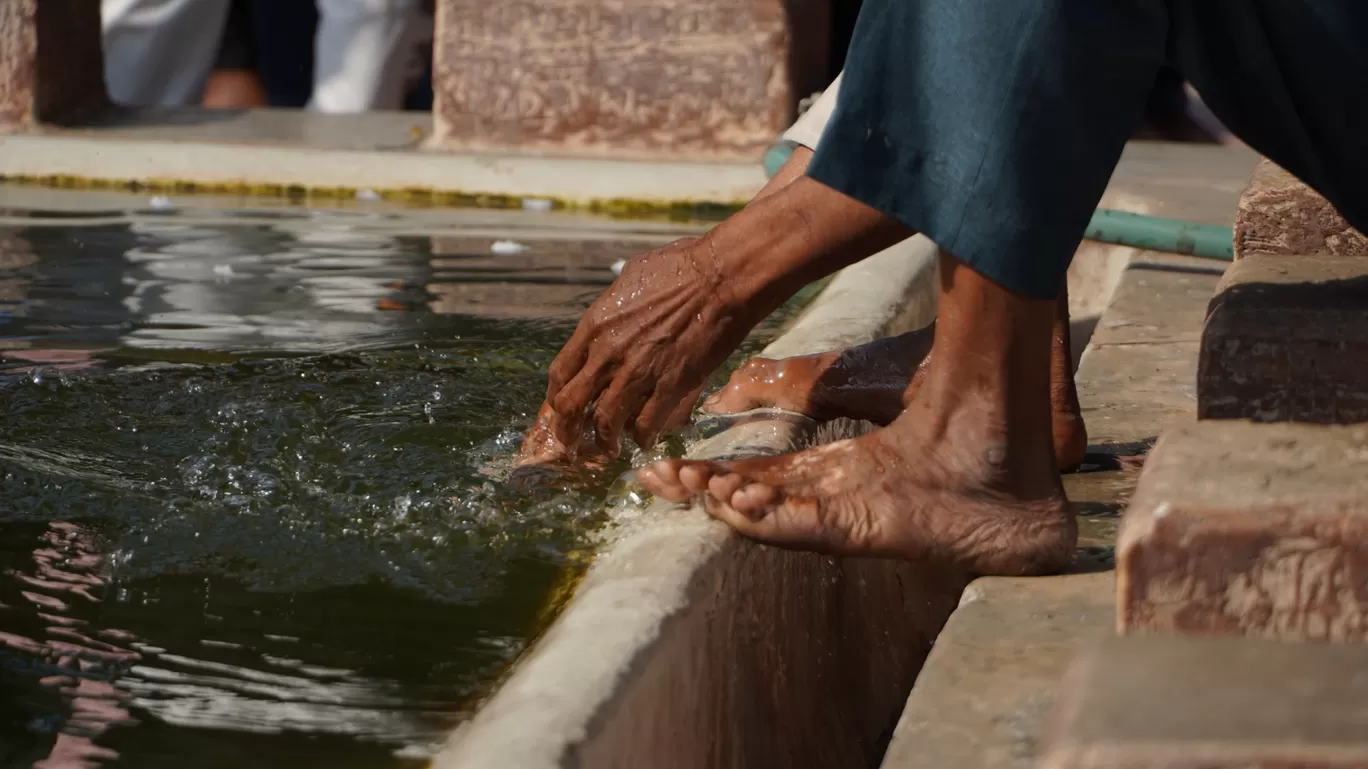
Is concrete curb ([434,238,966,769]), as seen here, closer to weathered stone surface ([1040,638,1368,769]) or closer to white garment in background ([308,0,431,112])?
weathered stone surface ([1040,638,1368,769])

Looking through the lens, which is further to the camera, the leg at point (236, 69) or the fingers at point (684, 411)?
the leg at point (236, 69)

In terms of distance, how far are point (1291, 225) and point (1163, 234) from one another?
1.32 metres

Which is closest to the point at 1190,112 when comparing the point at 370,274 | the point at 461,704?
the point at 370,274

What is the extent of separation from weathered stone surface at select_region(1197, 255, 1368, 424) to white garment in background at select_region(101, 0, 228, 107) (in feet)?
19.4

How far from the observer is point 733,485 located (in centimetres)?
196

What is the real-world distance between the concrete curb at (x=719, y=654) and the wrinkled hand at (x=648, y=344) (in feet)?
0.50

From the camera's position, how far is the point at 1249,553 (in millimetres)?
1337

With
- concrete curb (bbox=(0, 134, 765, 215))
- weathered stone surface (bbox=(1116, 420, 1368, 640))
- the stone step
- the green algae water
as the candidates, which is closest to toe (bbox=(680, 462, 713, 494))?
the green algae water

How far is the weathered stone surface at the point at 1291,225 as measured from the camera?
2326 millimetres

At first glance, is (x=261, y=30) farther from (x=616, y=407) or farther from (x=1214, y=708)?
(x=1214, y=708)

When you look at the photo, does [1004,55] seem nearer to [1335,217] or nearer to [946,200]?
[946,200]

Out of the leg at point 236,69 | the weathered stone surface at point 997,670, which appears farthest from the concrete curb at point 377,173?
the weathered stone surface at point 997,670

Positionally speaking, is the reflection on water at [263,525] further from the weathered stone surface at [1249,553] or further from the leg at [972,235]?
Result: the weathered stone surface at [1249,553]

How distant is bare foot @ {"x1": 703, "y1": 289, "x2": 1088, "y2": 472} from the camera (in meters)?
2.49
